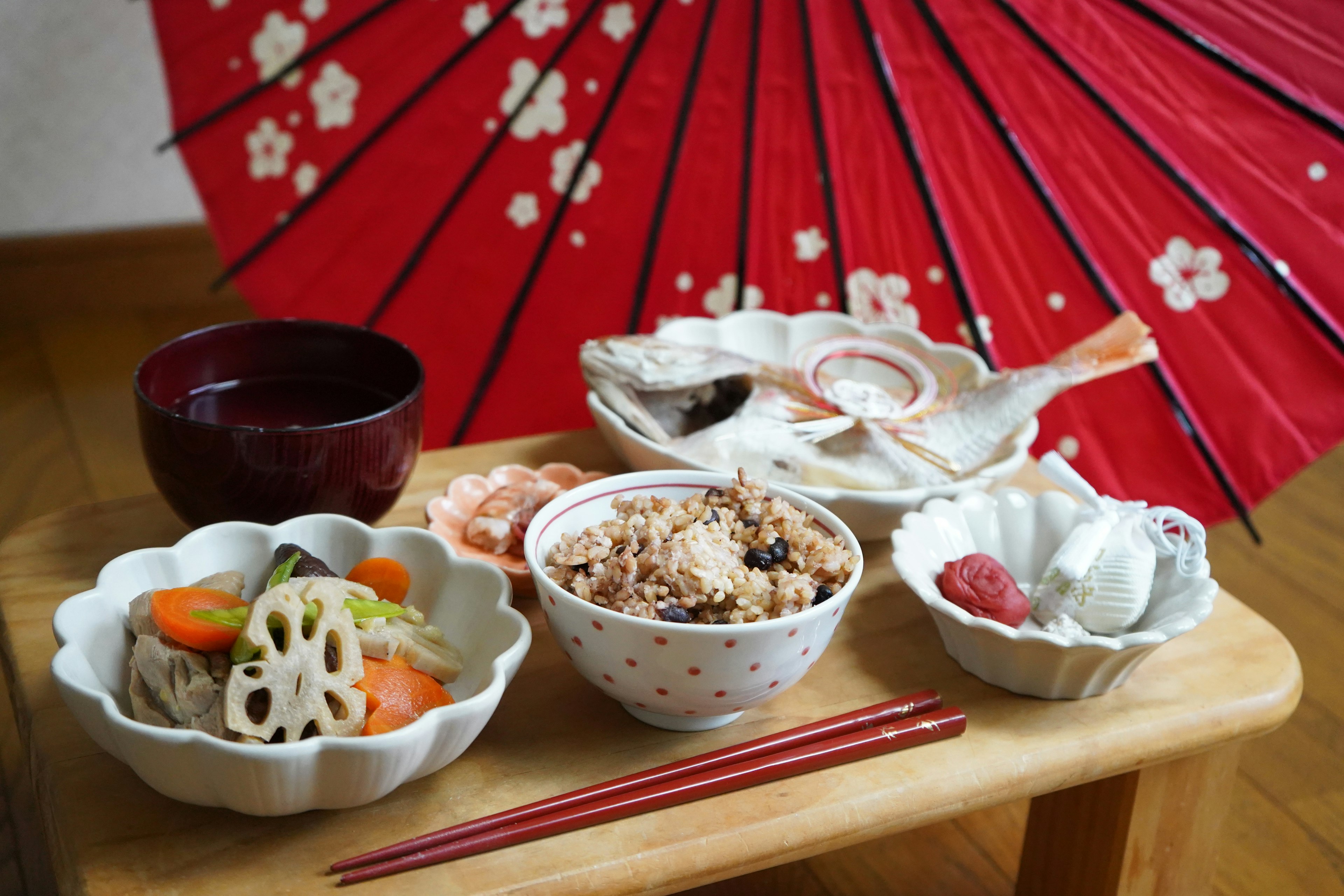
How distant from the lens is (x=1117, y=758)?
770 mm

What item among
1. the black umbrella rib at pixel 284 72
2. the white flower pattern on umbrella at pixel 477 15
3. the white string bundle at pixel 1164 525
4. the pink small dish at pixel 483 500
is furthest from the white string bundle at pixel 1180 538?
the black umbrella rib at pixel 284 72

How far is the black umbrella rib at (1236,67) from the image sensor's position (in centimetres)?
109

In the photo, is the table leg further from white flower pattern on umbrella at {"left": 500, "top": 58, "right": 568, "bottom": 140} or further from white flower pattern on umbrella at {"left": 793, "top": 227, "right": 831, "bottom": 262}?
white flower pattern on umbrella at {"left": 500, "top": 58, "right": 568, "bottom": 140}

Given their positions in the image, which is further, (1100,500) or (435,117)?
(435,117)

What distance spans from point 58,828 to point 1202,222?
1220mm

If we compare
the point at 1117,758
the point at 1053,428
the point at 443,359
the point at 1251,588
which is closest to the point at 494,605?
the point at 1117,758

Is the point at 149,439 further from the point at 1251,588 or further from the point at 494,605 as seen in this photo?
the point at 1251,588

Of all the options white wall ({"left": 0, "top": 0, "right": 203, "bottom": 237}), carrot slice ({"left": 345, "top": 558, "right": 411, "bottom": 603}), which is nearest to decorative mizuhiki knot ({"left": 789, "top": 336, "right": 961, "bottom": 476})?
carrot slice ({"left": 345, "top": 558, "right": 411, "bottom": 603})

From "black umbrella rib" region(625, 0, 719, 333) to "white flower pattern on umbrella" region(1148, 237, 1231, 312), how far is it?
57cm

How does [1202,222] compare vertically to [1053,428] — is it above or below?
above

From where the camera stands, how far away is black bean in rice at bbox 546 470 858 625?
685 millimetres

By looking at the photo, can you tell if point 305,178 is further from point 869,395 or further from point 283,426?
point 869,395

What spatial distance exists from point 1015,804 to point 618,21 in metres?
1.11

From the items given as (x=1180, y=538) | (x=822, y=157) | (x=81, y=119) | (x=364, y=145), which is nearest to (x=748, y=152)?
(x=822, y=157)
